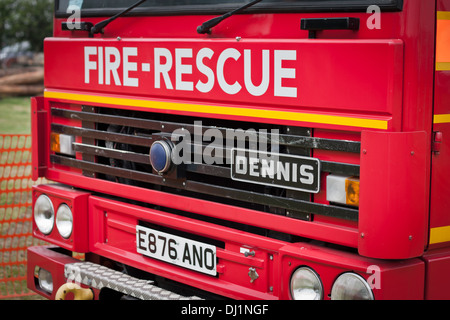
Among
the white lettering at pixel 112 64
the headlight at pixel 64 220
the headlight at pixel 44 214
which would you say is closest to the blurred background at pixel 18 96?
the headlight at pixel 44 214

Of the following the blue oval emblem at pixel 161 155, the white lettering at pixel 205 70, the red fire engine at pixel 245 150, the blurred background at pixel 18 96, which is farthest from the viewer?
the blurred background at pixel 18 96

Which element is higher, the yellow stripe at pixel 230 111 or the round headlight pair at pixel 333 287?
the yellow stripe at pixel 230 111

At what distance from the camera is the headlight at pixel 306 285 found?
2951 millimetres

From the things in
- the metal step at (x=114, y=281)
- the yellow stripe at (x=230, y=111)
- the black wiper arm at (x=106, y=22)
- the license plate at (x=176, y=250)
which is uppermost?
the black wiper arm at (x=106, y=22)

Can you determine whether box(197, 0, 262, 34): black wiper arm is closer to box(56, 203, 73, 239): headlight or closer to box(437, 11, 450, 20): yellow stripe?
box(437, 11, 450, 20): yellow stripe

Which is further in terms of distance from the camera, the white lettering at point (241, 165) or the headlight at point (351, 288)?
the white lettering at point (241, 165)

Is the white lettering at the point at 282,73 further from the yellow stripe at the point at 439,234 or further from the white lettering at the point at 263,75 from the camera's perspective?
the yellow stripe at the point at 439,234

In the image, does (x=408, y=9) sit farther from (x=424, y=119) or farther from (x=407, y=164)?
(x=407, y=164)

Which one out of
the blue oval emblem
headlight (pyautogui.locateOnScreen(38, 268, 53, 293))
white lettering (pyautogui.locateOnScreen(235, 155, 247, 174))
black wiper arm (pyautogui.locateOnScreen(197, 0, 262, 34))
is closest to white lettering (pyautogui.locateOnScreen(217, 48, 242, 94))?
black wiper arm (pyautogui.locateOnScreen(197, 0, 262, 34))

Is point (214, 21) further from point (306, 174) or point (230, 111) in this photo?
point (306, 174)

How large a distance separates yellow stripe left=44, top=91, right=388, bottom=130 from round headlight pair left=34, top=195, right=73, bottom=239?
66 cm

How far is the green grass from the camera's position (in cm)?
1484

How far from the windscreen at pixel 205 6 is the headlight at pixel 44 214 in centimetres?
118
